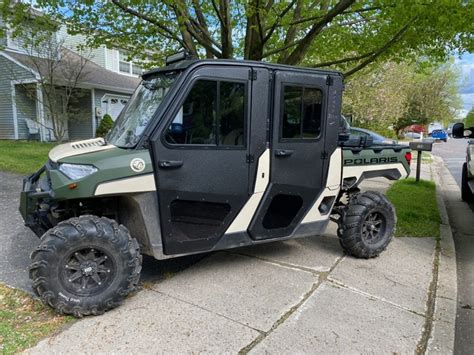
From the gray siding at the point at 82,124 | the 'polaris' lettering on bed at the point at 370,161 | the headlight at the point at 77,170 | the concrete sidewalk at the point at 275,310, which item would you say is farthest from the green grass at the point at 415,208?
the gray siding at the point at 82,124

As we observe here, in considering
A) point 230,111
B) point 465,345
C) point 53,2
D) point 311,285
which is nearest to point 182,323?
point 311,285

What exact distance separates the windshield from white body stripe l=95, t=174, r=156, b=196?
330 millimetres

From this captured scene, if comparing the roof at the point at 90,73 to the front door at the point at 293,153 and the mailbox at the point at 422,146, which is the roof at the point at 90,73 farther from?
the front door at the point at 293,153

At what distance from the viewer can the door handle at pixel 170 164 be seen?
10.8 ft

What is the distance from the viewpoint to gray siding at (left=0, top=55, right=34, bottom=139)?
1667 cm

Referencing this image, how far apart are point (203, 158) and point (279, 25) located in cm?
512

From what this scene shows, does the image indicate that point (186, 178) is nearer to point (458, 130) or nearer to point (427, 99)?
point (458, 130)

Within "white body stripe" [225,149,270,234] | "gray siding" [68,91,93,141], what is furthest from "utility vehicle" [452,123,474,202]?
"gray siding" [68,91,93,141]

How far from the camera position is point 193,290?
3.63 meters

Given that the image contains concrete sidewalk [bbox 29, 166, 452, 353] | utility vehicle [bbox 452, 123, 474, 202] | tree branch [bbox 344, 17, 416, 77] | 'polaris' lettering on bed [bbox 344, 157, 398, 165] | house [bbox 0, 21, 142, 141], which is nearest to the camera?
concrete sidewalk [bbox 29, 166, 452, 353]

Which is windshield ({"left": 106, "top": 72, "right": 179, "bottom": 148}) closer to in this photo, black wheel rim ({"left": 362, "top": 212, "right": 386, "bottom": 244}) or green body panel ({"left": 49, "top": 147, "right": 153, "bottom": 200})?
green body panel ({"left": 49, "top": 147, "right": 153, "bottom": 200})

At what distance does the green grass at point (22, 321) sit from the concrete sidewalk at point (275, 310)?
0.12 meters

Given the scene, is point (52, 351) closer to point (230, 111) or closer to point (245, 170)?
point (245, 170)

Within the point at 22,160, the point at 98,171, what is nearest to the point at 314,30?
the point at 98,171
